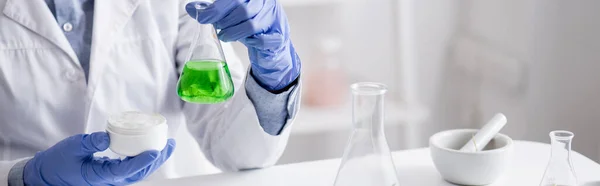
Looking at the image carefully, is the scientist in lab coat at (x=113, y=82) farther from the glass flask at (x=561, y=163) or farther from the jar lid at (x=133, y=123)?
the glass flask at (x=561, y=163)

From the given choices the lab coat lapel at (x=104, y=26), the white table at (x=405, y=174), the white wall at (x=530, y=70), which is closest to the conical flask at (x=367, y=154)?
the white table at (x=405, y=174)

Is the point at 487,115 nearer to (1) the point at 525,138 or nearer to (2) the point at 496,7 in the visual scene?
(1) the point at 525,138

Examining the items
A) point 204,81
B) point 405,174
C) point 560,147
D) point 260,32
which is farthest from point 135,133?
point 560,147

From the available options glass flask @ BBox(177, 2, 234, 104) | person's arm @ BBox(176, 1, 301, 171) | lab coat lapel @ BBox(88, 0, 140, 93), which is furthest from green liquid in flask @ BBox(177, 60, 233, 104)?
lab coat lapel @ BBox(88, 0, 140, 93)

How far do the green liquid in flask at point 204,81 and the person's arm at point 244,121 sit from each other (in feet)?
0.47

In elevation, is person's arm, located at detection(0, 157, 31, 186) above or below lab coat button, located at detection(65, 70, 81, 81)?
below

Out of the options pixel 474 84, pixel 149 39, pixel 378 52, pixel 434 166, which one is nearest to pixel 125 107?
pixel 149 39

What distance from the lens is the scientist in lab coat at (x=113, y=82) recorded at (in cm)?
141

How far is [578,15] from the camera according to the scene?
2453 mm

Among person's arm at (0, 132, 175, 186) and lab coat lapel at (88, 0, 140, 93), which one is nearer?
person's arm at (0, 132, 175, 186)

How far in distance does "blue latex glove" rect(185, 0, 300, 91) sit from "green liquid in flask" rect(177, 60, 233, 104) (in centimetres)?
5

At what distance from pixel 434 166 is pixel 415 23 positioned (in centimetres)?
107

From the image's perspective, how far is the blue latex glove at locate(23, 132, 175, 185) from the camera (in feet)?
4.09

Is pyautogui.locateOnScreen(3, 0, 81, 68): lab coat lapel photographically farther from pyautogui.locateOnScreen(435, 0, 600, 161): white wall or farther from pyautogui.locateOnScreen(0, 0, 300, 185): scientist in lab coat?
pyautogui.locateOnScreen(435, 0, 600, 161): white wall
